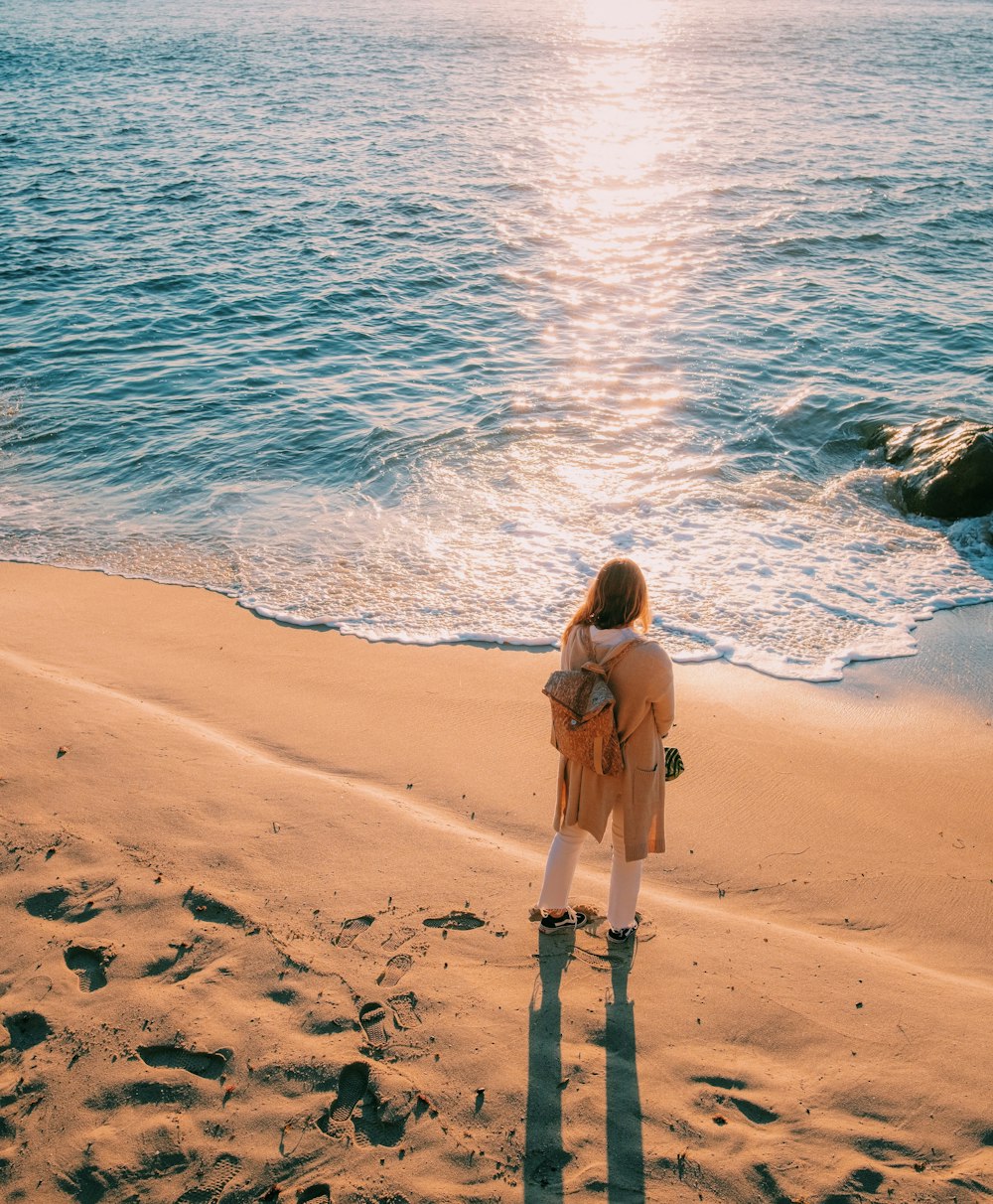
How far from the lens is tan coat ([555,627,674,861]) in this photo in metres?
4.21

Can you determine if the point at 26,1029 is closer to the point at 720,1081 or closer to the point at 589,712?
the point at 589,712

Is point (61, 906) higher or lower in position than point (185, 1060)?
higher

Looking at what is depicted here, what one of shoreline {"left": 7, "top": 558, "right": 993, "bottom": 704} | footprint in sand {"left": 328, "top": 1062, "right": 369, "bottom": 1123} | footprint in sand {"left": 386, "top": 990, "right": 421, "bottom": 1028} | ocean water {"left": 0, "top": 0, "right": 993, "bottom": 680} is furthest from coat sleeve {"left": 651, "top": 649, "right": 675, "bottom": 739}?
ocean water {"left": 0, "top": 0, "right": 993, "bottom": 680}

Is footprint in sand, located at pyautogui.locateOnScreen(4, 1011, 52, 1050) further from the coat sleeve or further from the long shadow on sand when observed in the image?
the coat sleeve

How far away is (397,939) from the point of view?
15.0 feet

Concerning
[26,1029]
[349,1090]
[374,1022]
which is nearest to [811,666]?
[374,1022]

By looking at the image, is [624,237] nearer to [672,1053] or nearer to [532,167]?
[532,167]

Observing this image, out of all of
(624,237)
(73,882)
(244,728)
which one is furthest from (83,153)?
(73,882)

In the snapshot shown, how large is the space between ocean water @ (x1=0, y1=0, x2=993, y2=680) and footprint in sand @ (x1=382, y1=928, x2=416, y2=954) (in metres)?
3.60

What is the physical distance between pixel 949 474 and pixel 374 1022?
8.52 metres

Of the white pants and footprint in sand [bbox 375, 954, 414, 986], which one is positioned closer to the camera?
footprint in sand [bbox 375, 954, 414, 986]

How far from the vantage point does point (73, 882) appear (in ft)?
15.5

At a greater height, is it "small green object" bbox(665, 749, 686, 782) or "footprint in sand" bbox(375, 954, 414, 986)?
"small green object" bbox(665, 749, 686, 782)

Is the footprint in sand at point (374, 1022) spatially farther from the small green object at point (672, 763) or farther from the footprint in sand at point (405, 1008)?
the small green object at point (672, 763)
